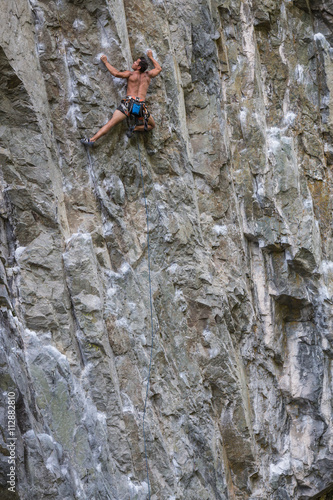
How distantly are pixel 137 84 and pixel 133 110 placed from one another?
0.44 metres

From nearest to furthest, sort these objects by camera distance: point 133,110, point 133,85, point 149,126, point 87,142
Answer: point 87,142
point 133,110
point 133,85
point 149,126

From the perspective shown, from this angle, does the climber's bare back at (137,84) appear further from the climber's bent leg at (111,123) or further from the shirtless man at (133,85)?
the climber's bent leg at (111,123)

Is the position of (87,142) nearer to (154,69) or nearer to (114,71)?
(114,71)

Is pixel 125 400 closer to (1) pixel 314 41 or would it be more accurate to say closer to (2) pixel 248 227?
(2) pixel 248 227

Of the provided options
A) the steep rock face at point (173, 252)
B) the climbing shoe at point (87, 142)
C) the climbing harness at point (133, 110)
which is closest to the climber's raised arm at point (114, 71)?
the steep rock face at point (173, 252)

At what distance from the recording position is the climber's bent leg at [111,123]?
6.95m

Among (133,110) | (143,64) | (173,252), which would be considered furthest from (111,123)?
(173,252)

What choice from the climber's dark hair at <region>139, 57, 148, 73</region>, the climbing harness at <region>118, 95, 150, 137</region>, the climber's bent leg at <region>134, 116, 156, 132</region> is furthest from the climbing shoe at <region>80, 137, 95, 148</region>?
the climber's dark hair at <region>139, 57, 148, 73</region>

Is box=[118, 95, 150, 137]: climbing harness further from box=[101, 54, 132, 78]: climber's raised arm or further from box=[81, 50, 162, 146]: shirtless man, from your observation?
box=[101, 54, 132, 78]: climber's raised arm

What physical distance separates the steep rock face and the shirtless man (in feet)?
0.58

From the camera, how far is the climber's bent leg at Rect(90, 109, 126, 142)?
6955 mm

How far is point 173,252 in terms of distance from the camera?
25.8 feet

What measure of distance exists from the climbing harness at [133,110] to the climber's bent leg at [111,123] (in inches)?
2.4

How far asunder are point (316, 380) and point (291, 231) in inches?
109
